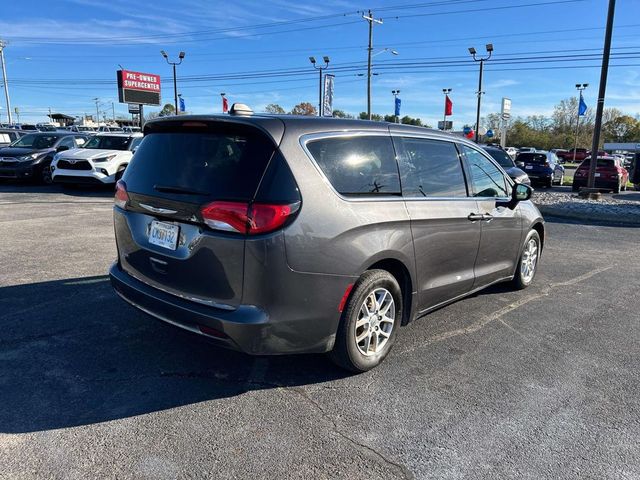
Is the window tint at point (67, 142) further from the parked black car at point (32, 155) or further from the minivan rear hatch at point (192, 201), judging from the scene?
the minivan rear hatch at point (192, 201)

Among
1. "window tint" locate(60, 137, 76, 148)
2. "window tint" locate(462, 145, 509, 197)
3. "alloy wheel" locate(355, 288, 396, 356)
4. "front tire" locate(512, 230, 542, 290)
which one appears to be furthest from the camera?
"window tint" locate(60, 137, 76, 148)

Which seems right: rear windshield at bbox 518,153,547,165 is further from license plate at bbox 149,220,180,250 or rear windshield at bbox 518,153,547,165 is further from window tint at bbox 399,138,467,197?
license plate at bbox 149,220,180,250

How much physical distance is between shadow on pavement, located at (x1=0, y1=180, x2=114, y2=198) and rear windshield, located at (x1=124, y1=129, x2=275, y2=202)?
11.5 meters

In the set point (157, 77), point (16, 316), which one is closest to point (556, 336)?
point (16, 316)

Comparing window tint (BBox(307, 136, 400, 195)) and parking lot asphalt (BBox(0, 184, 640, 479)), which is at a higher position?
window tint (BBox(307, 136, 400, 195))

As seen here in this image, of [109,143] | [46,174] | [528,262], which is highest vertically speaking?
[109,143]

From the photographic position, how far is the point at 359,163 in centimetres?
353

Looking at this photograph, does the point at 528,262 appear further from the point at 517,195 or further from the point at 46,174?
the point at 46,174

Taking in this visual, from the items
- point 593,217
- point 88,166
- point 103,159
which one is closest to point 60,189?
point 88,166

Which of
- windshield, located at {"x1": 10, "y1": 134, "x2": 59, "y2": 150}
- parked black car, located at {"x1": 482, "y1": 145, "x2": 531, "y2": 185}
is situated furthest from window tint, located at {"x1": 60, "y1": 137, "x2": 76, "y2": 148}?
parked black car, located at {"x1": 482, "y1": 145, "x2": 531, "y2": 185}

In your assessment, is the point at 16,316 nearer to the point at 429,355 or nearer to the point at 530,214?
the point at 429,355

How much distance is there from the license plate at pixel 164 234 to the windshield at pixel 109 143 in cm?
1314

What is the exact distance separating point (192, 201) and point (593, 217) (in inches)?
462

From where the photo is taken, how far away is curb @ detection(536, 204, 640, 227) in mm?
11711
